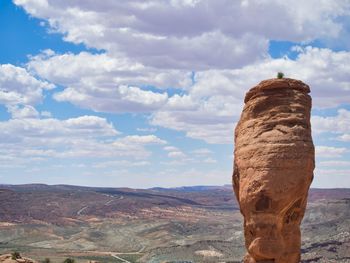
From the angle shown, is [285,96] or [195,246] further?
[195,246]

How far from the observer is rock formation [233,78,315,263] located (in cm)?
2472

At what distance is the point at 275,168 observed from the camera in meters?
24.8

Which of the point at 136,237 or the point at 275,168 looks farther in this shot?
the point at 136,237

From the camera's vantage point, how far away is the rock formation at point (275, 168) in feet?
81.1

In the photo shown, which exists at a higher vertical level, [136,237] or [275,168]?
[275,168]

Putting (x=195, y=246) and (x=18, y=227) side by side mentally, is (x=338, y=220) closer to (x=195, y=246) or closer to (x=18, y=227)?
(x=195, y=246)

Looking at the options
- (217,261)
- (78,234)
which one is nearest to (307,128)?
(217,261)

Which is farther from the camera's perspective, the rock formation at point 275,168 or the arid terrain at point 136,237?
the arid terrain at point 136,237

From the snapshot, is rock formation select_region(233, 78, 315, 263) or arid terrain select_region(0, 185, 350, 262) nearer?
rock formation select_region(233, 78, 315, 263)

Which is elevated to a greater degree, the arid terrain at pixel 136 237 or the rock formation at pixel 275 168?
the rock formation at pixel 275 168

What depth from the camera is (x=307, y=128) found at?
25.8 m

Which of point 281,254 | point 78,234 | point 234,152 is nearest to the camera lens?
point 281,254

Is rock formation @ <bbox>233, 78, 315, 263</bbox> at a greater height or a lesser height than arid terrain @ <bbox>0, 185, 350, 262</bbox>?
greater

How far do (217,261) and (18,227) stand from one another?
76214mm
